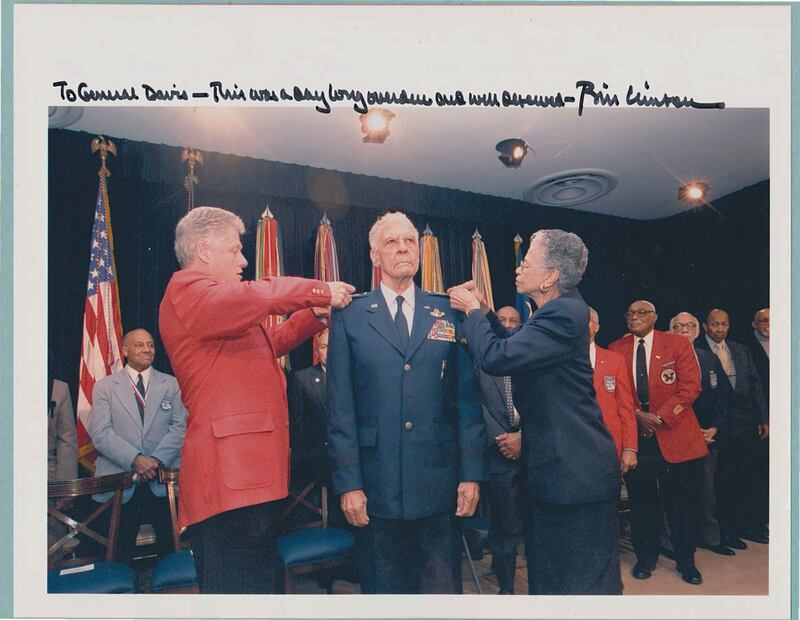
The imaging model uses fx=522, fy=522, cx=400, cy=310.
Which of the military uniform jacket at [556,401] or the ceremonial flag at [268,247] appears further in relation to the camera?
the ceremonial flag at [268,247]

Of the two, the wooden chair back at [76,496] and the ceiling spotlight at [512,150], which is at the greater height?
the ceiling spotlight at [512,150]

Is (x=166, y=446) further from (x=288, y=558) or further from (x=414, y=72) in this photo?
(x=414, y=72)

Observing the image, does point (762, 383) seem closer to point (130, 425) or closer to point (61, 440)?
point (130, 425)

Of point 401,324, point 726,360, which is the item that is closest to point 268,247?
point 401,324

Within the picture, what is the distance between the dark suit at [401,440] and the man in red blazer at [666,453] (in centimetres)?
237

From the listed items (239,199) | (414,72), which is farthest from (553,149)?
(239,199)

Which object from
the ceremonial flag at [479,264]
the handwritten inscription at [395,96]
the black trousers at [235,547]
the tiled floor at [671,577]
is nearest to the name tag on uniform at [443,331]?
the black trousers at [235,547]

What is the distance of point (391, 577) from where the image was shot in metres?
1.87

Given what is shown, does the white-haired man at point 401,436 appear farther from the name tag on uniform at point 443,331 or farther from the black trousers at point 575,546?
the black trousers at point 575,546

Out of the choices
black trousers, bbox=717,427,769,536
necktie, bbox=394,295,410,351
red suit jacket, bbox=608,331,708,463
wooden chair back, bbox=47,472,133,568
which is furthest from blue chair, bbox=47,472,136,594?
black trousers, bbox=717,427,769,536

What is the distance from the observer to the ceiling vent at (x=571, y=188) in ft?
15.3

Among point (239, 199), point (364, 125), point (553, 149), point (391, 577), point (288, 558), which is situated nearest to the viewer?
point (391, 577)

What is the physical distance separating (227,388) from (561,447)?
1.25 m

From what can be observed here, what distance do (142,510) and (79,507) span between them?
0.44m
